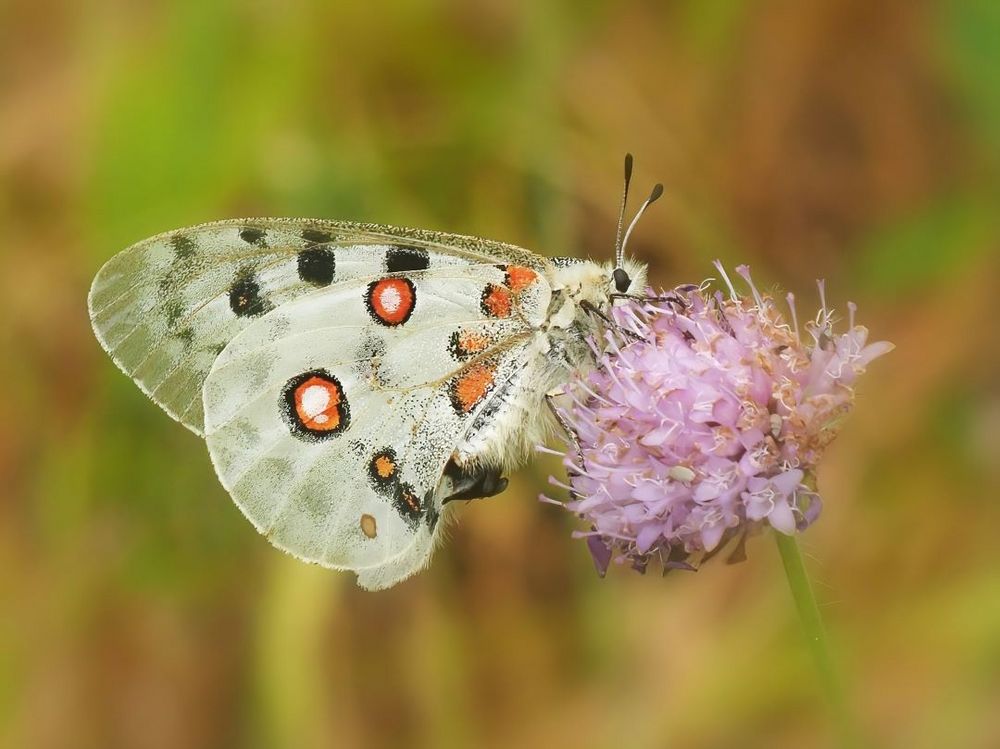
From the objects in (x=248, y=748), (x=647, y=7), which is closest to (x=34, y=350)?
(x=248, y=748)

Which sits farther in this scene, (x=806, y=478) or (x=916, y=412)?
(x=916, y=412)

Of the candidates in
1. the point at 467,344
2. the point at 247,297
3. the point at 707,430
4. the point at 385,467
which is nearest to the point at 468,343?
the point at 467,344

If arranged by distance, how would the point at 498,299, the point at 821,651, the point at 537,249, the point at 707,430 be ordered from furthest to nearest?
the point at 537,249 < the point at 498,299 < the point at 707,430 < the point at 821,651

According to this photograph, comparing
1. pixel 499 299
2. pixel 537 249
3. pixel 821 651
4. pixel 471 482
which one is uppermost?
pixel 537 249

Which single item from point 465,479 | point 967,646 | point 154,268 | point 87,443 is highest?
point 87,443

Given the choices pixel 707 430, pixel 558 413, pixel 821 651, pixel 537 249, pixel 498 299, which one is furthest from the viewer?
pixel 537 249

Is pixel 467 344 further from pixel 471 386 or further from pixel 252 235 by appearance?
pixel 252 235

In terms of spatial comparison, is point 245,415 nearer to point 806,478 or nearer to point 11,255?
point 806,478

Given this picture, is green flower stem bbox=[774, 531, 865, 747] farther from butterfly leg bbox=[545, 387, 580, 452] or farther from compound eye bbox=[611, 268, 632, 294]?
compound eye bbox=[611, 268, 632, 294]

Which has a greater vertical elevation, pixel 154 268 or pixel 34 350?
pixel 34 350
